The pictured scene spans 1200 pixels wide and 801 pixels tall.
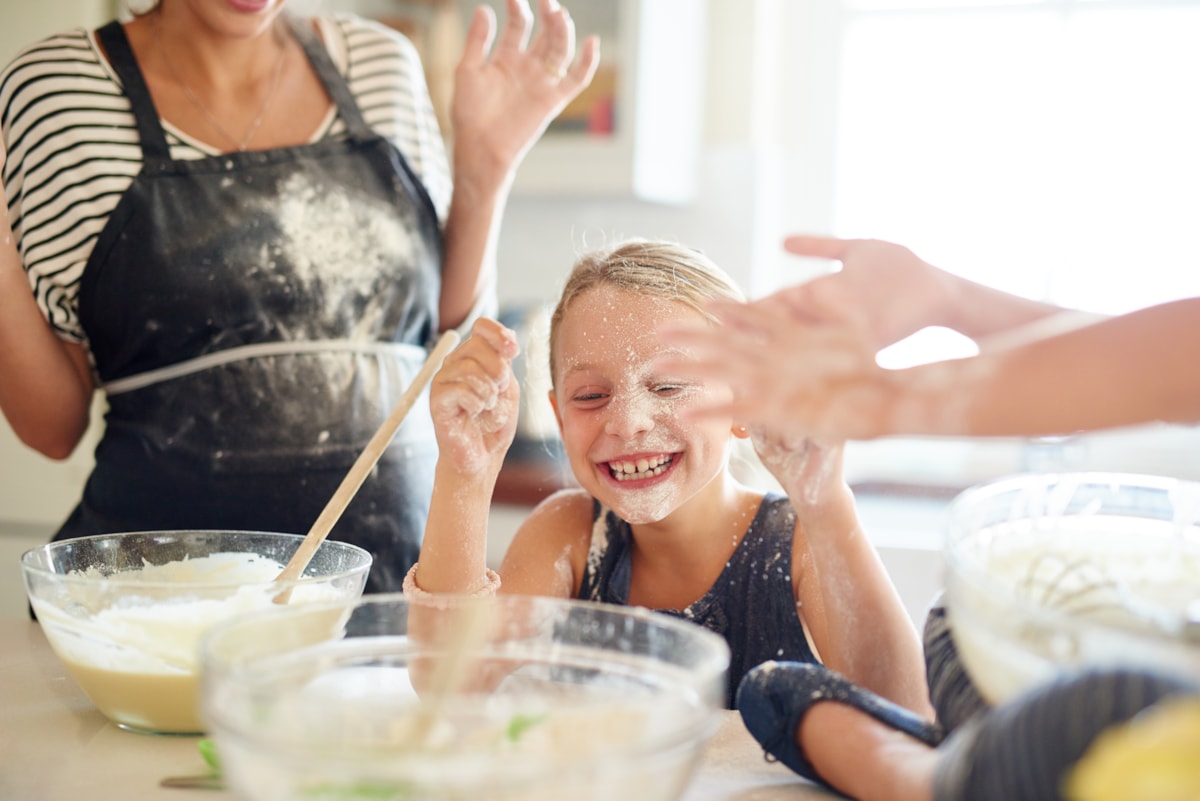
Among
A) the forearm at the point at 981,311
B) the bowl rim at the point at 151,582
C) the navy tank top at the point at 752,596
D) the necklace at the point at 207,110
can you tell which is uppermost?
the necklace at the point at 207,110

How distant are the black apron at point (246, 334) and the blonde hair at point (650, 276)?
0.70ft

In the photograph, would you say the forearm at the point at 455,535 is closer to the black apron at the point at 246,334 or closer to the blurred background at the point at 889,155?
the black apron at the point at 246,334

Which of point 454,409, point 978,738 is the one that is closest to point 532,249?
point 454,409

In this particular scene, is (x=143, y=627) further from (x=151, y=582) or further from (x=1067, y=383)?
(x=1067, y=383)

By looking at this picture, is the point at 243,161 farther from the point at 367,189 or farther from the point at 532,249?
the point at 532,249

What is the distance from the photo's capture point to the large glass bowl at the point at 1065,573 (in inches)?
20.8

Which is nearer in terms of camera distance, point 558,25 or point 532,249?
point 558,25

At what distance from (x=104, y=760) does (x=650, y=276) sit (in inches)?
30.7

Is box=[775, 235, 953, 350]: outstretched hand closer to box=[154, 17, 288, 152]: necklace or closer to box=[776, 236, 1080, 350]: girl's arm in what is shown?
box=[776, 236, 1080, 350]: girl's arm

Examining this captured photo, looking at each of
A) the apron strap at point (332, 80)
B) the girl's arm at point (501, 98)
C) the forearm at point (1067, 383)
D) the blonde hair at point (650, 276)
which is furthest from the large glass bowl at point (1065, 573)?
the apron strap at point (332, 80)

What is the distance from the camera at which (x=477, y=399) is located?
1.05 metres

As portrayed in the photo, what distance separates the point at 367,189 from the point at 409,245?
0.09m

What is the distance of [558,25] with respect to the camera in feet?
4.42

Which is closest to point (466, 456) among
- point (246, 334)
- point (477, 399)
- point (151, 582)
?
point (477, 399)
